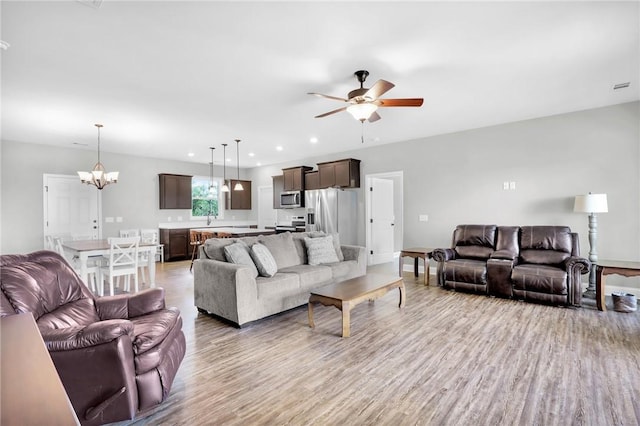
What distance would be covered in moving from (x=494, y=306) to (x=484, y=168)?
8.26 feet

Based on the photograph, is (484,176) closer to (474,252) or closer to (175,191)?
(474,252)

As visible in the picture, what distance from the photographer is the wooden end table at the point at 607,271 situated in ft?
12.2

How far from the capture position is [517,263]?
4.59 meters

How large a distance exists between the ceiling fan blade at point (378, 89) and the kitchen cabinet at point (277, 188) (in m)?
5.95

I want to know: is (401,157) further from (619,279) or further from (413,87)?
(619,279)

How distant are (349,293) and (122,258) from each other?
11.8ft

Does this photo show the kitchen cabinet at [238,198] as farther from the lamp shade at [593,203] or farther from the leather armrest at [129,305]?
the lamp shade at [593,203]

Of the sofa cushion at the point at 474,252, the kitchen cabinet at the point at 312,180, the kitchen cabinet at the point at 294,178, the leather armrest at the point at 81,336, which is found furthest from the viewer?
the kitchen cabinet at the point at 294,178

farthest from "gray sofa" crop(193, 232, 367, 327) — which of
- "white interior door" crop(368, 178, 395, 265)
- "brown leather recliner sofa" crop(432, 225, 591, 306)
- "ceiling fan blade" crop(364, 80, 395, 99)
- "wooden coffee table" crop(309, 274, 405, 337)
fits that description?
"white interior door" crop(368, 178, 395, 265)

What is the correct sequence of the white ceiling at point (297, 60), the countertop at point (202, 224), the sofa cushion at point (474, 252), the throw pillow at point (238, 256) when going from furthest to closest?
1. the countertop at point (202, 224)
2. the sofa cushion at point (474, 252)
3. the throw pillow at point (238, 256)
4. the white ceiling at point (297, 60)

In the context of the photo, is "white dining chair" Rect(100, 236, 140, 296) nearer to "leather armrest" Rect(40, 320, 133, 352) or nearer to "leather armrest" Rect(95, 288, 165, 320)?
"leather armrest" Rect(95, 288, 165, 320)

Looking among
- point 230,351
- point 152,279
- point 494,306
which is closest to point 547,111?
point 494,306

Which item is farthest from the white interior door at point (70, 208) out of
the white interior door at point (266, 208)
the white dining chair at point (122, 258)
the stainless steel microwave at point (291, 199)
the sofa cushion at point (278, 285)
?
the sofa cushion at point (278, 285)

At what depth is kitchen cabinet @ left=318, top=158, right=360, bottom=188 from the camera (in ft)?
23.4
